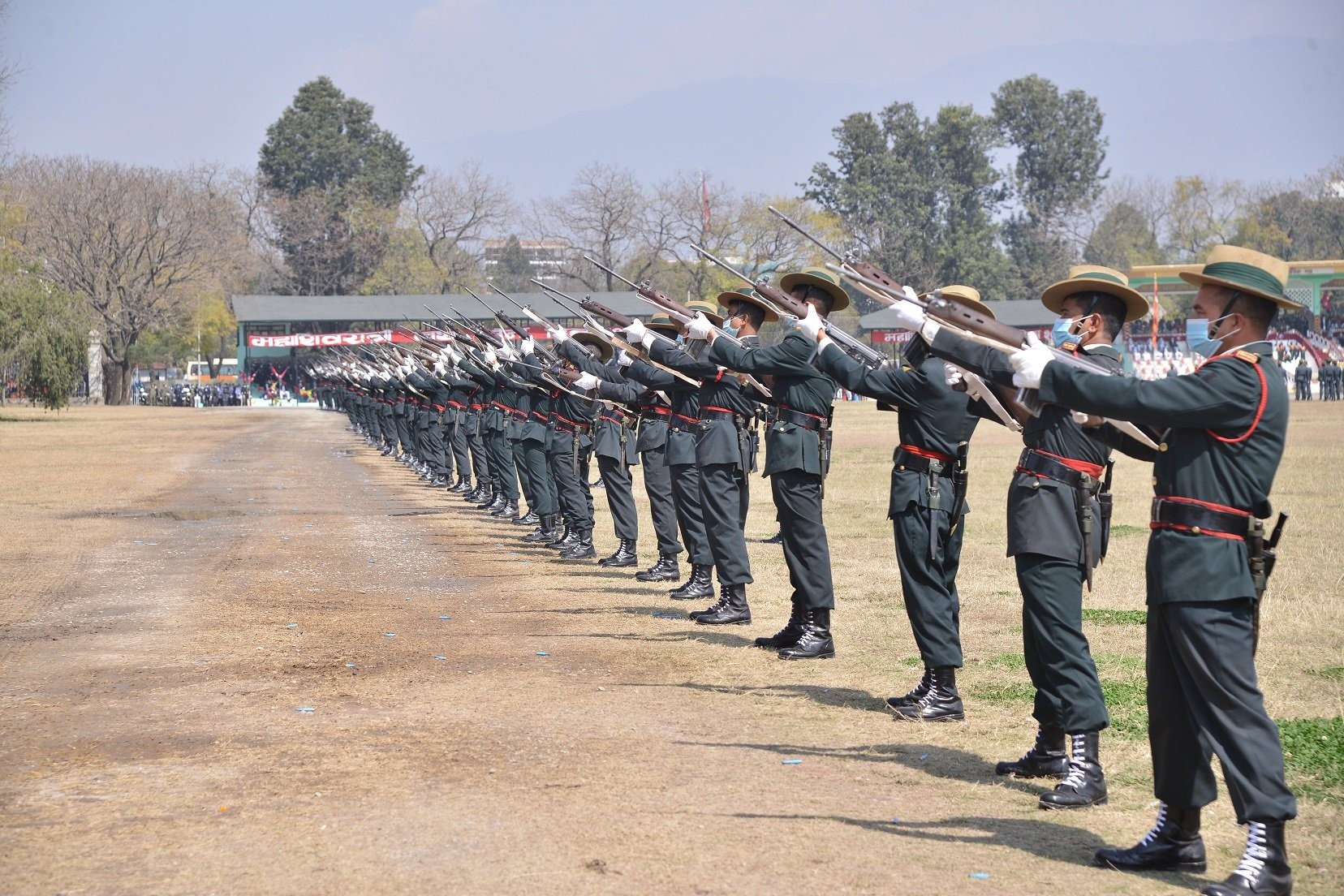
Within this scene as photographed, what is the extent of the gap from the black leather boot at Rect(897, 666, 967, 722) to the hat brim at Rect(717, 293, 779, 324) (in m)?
2.73

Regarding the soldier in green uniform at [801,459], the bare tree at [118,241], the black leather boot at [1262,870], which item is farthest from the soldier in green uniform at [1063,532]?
the bare tree at [118,241]

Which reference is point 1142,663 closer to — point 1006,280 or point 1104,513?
point 1104,513

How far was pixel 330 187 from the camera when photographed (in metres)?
102

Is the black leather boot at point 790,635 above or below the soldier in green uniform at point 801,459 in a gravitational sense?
below

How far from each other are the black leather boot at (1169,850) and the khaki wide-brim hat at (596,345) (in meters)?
10.5

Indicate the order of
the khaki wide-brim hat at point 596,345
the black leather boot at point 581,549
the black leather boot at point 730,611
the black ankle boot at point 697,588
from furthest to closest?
the khaki wide-brim hat at point 596,345 < the black leather boot at point 581,549 < the black ankle boot at point 697,588 < the black leather boot at point 730,611

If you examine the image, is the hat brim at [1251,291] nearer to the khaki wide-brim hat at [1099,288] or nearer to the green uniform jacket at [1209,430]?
the green uniform jacket at [1209,430]

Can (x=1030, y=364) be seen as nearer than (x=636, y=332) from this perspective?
Yes

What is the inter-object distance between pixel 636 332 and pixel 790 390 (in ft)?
6.70

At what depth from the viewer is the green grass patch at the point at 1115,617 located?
10312 millimetres

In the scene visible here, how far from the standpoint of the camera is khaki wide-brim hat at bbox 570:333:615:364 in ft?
50.3

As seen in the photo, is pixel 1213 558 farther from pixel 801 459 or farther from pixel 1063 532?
pixel 801 459

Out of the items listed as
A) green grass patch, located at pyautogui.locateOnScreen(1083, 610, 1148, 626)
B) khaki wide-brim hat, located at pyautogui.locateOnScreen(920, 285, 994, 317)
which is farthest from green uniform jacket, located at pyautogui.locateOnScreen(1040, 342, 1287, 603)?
green grass patch, located at pyautogui.locateOnScreen(1083, 610, 1148, 626)

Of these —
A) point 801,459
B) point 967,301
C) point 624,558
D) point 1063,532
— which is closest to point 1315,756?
point 1063,532
